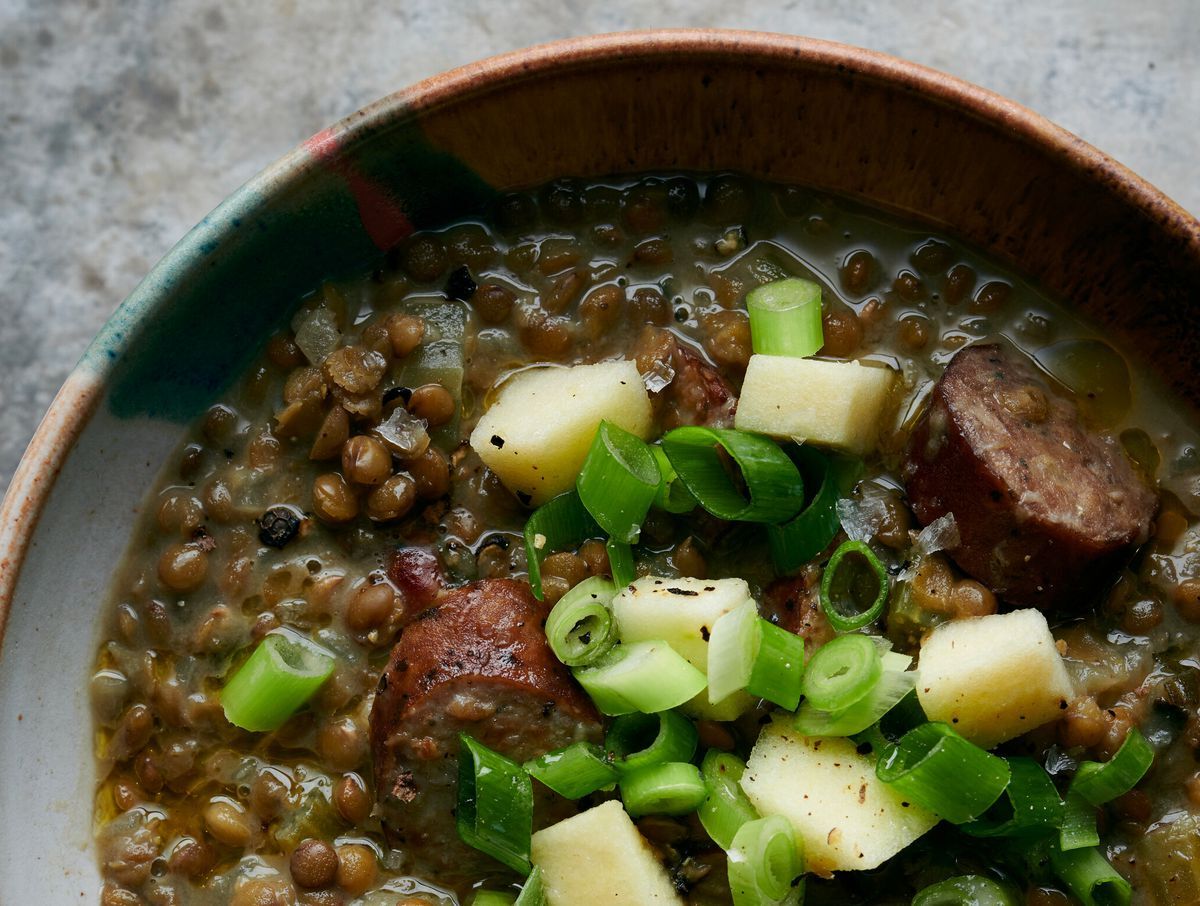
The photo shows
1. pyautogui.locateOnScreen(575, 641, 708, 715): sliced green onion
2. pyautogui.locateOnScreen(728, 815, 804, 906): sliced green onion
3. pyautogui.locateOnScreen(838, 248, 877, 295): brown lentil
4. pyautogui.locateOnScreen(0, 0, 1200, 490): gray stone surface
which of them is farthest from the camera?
pyautogui.locateOnScreen(0, 0, 1200, 490): gray stone surface

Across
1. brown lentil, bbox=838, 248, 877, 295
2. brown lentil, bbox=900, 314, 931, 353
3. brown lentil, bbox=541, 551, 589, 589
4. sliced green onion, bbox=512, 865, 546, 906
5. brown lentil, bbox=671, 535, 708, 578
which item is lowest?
sliced green onion, bbox=512, 865, 546, 906

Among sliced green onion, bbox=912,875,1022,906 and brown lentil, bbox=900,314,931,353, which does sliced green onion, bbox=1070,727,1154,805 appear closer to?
sliced green onion, bbox=912,875,1022,906

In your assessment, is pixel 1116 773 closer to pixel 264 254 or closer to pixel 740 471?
pixel 740 471

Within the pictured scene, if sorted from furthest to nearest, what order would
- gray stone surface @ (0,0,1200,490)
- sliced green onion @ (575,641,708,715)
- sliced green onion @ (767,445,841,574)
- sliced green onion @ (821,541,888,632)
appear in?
gray stone surface @ (0,0,1200,490) → sliced green onion @ (767,445,841,574) → sliced green onion @ (821,541,888,632) → sliced green onion @ (575,641,708,715)

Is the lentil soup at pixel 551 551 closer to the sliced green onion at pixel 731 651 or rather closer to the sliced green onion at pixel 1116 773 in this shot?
the sliced green onion at pixel 1116 773

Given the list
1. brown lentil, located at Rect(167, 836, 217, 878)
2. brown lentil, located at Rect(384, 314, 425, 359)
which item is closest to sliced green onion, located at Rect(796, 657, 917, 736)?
brown lentil, located at Rect(384, 314, 425, 359)

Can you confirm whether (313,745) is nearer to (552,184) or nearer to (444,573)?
(444,573)

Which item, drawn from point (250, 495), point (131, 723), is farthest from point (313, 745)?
point (250, 495)
